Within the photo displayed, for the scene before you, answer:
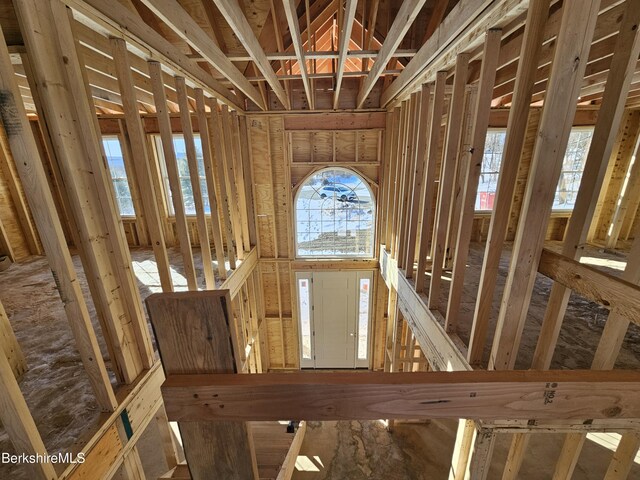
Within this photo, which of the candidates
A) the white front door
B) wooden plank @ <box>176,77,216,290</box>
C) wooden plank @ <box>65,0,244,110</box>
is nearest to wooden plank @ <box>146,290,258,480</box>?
wooden plank @ <box>65,0,244,110</box>

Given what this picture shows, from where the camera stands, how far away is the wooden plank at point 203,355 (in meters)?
0.55

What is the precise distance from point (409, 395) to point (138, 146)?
7.03 ft

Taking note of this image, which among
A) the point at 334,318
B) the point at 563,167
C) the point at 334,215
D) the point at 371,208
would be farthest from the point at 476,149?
the point at 563,167

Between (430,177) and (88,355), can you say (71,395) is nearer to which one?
(88,355)

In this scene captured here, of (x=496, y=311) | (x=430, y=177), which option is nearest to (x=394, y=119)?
(x=430, y=177)

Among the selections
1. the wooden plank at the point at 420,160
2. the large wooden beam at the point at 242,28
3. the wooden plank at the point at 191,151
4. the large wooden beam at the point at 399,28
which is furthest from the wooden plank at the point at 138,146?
the wooden plank at the point at 420,160

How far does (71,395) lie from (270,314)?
4.07 metres

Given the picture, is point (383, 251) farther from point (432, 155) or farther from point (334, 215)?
point (432, 155)

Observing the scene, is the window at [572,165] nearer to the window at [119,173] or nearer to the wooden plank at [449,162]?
the wooden plank at [449,162]

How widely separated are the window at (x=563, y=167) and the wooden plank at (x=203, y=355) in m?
5.58

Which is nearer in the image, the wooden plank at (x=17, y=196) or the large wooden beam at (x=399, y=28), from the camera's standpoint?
the large wooden beam at (x=399, y=28)

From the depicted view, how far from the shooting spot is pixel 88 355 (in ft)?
4.69

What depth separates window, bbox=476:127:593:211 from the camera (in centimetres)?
511

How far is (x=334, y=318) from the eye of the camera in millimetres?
5762
